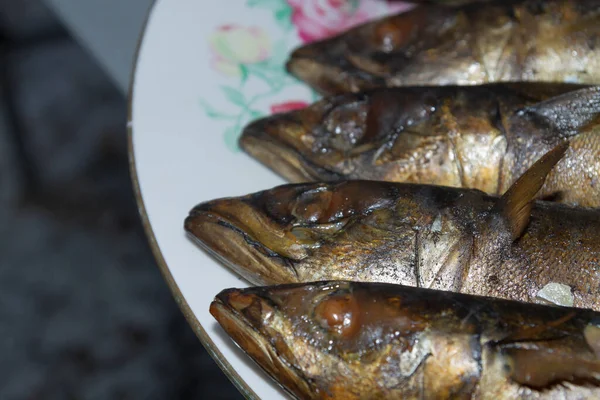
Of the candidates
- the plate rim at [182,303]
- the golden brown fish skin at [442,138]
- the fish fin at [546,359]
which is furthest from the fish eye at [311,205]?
the fish fin at [546,359]

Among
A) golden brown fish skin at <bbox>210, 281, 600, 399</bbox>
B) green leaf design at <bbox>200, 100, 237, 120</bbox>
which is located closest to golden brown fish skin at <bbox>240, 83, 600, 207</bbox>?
green leaf design at <bbox>200, 100, 237, 120</bbox>

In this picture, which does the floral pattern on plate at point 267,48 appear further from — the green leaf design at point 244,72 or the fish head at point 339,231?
the fish head at point 339,231

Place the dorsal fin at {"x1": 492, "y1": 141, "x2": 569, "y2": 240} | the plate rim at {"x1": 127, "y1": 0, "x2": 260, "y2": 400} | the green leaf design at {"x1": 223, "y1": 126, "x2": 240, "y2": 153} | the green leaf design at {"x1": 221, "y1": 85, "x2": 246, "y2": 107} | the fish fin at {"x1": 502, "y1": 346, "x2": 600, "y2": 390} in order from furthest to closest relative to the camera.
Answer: the green leaf design at {"x1": 221, "y1": 85, "x2": 246, "y2": 107}, the green leaf design at {"x1": 223, "y1": 126, "x2": 240, "y2": 153}, the plate rim at {"x1": 127, "y1": 0, "x2": 260, "y2": 400}, the dorsal fin at {"x1": 492, "y1": 141, "x2": 569, "y2": 240}, the fish fin at {"x1": 502, "y1": 346, "x2": 600, "y2": 390}

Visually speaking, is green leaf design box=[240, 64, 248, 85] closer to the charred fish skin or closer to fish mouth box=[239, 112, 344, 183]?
fish mouth box=[239, 112, 344, 183]

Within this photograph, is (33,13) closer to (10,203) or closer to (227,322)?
(10,203)

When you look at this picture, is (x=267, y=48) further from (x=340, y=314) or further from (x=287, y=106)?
(x=340, y=314)

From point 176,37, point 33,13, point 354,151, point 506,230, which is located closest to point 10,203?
point 33,13
